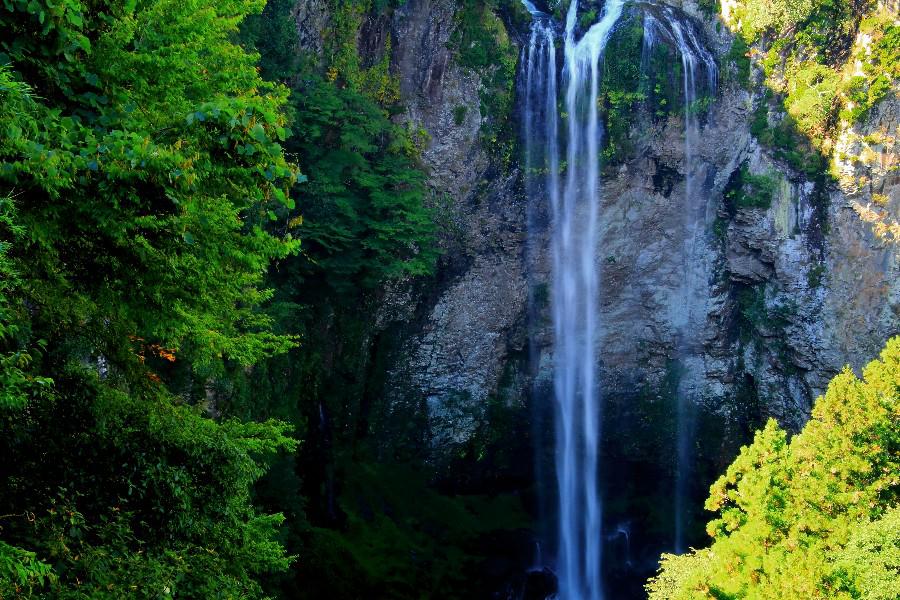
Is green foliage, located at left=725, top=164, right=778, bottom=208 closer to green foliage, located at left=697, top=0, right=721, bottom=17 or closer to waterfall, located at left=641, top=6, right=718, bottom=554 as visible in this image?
waterfall, located at left=641, top=6, right=718, bottom=554

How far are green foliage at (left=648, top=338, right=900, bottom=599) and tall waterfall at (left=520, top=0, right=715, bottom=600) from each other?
748cm

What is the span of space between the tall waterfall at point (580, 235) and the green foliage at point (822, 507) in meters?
7.48

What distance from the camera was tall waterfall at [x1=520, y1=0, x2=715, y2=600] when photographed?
18297 mm

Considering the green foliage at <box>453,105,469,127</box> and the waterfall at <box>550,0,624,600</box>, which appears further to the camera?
the waterfall at <box>550,0,624,600</box>

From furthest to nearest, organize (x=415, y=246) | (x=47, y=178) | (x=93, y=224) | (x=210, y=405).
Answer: (x=415, y=246)
(x=210, y=405)
(x=93, y=224)
(x=47, y=178)

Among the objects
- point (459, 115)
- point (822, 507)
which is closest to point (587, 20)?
point (459, 115)

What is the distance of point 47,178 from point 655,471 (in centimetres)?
1952

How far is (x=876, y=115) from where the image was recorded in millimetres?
16422

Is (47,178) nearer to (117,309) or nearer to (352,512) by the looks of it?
(117,309)

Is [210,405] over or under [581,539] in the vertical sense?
over

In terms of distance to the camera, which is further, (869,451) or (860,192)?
(860,192)

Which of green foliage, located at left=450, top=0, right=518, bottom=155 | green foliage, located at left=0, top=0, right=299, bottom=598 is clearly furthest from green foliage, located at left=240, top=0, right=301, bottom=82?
green foliage, located at left=0, top=0, right=299, bottom=598

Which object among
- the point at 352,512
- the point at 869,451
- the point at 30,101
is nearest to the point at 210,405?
the point at 352,512

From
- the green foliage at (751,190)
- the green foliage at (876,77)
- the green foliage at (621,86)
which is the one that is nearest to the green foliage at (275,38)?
the green foliage at (621,86)
